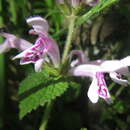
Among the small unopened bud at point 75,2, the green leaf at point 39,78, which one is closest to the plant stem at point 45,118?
the green leaf at point 39,78

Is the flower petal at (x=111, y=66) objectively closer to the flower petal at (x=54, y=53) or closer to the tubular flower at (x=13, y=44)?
the flower petal at (x=54, y=53)

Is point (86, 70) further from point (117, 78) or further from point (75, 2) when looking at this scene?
point (75, 2)

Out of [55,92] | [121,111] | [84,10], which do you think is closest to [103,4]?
[84,10]

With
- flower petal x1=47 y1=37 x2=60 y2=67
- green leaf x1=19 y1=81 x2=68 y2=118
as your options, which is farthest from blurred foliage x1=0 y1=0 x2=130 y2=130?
green leaf x1=19 y1=81 x2=68 y2=118

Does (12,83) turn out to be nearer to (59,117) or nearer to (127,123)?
(59,117)

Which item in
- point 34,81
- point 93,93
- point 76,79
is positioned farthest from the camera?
point 76,79

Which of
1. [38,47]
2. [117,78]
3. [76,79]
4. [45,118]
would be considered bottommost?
[76,79]

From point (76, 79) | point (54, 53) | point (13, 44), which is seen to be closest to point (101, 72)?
point (54, 53)
